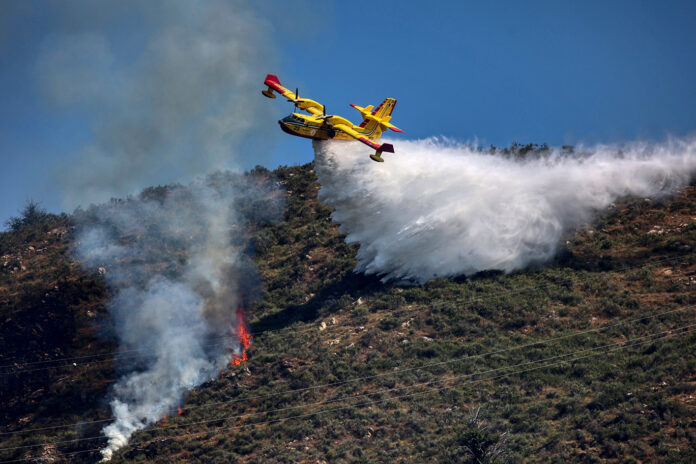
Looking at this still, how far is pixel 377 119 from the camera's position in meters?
55.8

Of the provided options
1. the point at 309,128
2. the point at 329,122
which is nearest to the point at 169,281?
the point at 309,128

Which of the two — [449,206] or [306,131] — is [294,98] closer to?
[306,131]

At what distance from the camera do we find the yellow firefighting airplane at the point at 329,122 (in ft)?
176

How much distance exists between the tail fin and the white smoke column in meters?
1.50

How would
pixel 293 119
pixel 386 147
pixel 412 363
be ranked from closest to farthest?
pixel 412 363
pixel 386 147
pixel 293 119

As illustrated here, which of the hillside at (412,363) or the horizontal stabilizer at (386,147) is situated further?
the horizontal stabilizer at (386,147)

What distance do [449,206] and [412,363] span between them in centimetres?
1561

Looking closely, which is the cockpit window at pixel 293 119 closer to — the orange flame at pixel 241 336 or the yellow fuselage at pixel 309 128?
the yellow fuselage at pixel 309 128

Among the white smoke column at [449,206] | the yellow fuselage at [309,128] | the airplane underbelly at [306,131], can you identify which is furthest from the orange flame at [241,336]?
the yellow fuselage at [309,128]

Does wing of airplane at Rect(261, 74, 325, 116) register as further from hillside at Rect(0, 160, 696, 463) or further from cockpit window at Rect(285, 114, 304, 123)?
hillside at Rect(0, 160, 696, 463)

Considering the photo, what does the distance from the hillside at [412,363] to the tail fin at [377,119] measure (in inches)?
412

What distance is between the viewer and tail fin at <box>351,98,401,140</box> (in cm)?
5578

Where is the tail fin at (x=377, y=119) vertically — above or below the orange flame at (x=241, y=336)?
above

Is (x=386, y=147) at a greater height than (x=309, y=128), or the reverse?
(x=309, y=128)
